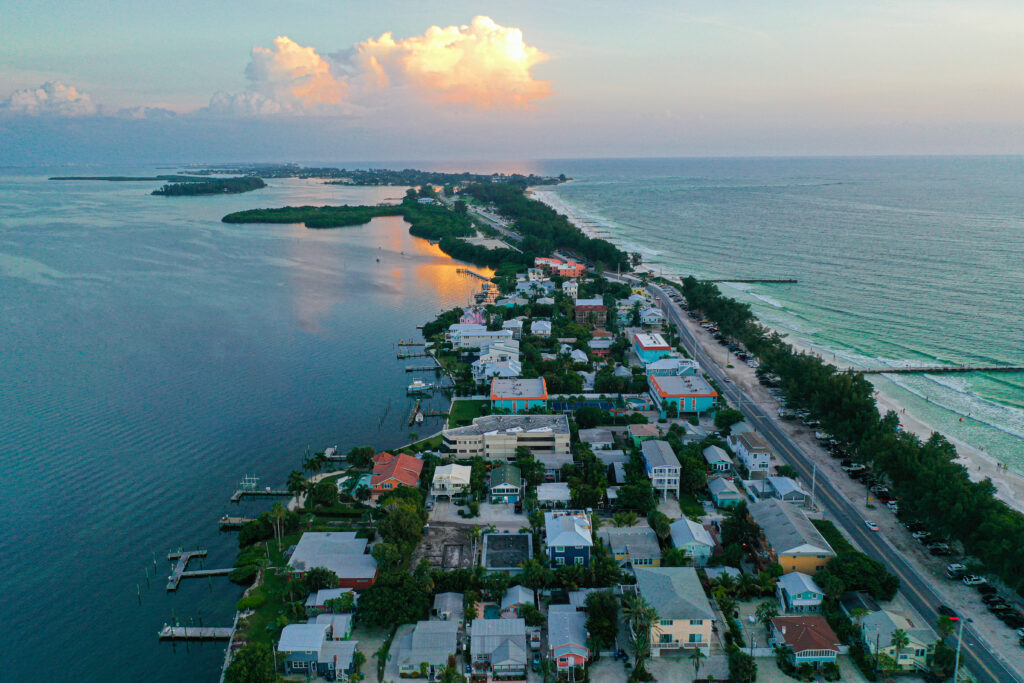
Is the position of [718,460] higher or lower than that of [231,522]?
higher

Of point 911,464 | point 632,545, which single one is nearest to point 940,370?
point 911,464

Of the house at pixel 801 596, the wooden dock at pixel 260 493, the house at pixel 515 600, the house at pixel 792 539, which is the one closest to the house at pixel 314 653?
the house at pixel 515 600

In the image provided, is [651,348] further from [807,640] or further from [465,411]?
[807,640]

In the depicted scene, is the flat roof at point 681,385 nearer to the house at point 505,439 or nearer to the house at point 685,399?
the house at point 685,399

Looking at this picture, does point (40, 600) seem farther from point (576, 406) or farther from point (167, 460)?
point (576, 406)

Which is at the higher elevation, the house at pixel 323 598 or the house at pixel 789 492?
the house at pixel 789 492

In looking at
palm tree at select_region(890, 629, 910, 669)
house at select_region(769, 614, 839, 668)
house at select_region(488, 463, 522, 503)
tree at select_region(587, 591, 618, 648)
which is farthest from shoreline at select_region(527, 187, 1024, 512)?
house at select_region(488, 463, 522, 503)
